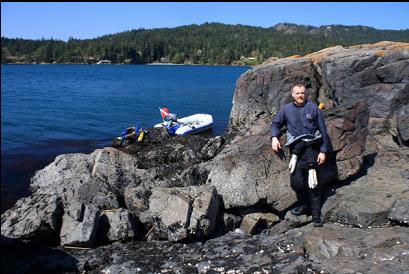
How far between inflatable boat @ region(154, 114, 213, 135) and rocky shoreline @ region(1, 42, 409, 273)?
1078 centimetres

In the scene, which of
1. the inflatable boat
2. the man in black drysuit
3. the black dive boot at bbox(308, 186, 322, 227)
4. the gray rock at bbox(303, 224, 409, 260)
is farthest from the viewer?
the inflatable boat

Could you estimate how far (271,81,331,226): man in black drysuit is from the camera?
9.51 metres

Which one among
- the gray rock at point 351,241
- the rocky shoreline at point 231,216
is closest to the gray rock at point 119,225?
the rocky shoreline at point 231,216

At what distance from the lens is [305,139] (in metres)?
9.58

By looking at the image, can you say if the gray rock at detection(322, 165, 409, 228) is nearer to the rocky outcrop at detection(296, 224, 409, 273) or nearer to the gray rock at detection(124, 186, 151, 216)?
the rocky outcrop at detection(296, 224, 409, 273)

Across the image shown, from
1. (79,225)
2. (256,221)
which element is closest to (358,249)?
(256,221)

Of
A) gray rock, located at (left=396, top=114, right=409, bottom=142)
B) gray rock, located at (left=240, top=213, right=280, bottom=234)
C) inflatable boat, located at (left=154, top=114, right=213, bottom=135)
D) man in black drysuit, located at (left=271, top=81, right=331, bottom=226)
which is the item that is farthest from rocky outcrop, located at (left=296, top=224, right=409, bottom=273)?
inflatable boat, located at (left=154, top=114, right=213, bottom=135)

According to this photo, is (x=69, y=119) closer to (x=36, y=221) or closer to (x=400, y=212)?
(x=36, y=221)

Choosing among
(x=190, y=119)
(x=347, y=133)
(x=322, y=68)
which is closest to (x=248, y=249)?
(x=347, y=133)

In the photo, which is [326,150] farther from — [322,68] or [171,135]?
[171,135]

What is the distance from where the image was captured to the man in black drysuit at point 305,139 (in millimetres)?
9508

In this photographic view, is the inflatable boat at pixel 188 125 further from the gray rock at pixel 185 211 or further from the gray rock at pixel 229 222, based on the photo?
the gray rock at pixel 185 211

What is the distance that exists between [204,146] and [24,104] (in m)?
28.9

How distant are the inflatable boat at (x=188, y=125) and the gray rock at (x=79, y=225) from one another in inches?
581
